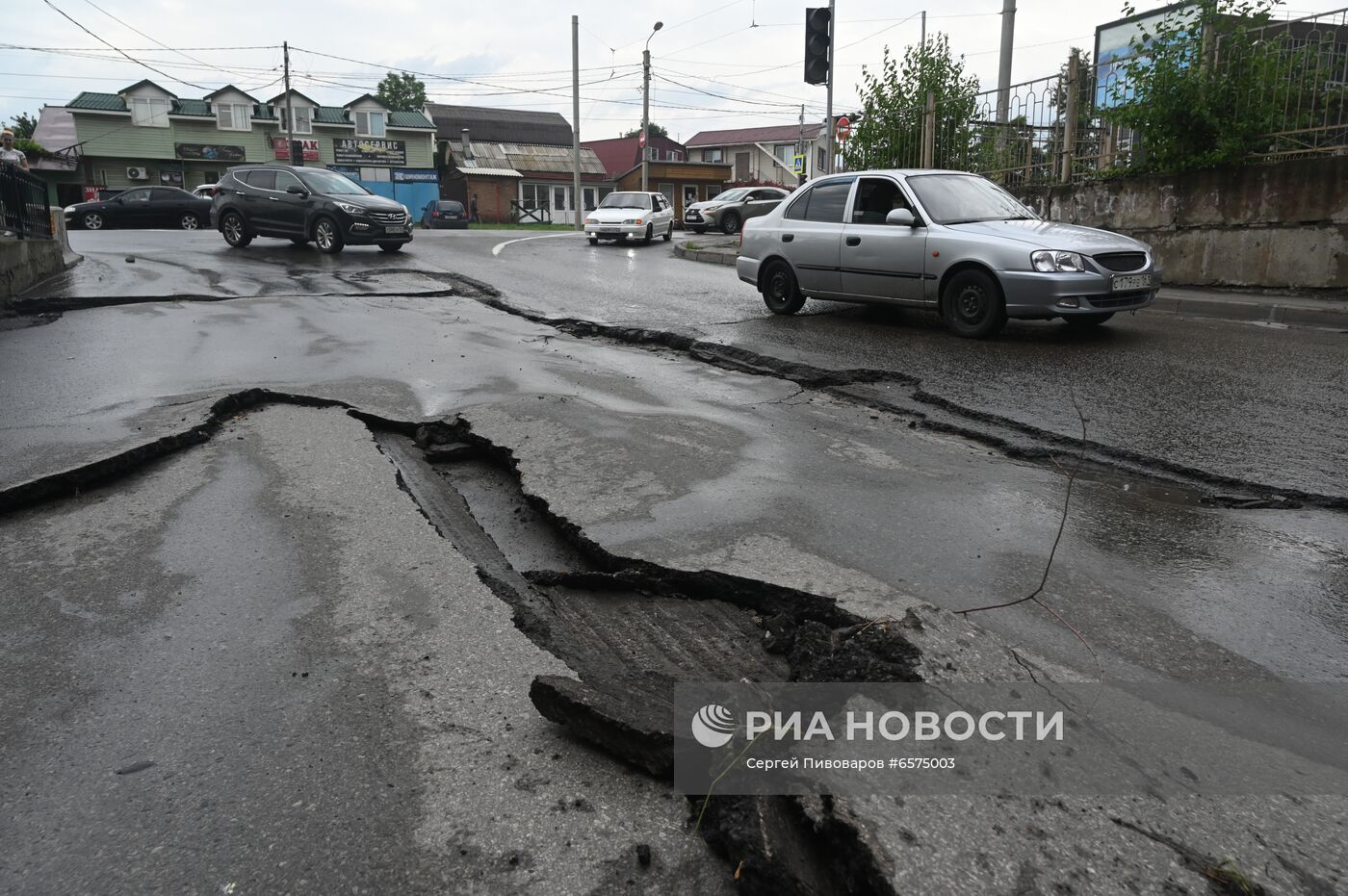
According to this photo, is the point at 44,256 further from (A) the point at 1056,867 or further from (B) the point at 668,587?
(A) the point at 1056,867

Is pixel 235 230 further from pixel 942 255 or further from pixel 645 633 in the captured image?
pixel 645 633

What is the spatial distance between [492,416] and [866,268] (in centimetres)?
540

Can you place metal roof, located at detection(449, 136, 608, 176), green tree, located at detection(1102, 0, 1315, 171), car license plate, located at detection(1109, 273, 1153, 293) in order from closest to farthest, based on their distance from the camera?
car license plate, located at detection(1109, 273, 1153, 293) < green tree, located at detection(1102, 0, 1315, 171) < metal roof, located at detection(449, 136, 608, 176)

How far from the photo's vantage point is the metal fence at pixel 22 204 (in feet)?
39.0

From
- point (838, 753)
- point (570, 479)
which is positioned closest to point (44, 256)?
point (570, 479)

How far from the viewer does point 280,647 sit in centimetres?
302

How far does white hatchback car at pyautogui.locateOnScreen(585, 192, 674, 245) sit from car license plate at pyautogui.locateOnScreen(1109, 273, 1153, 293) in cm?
1845

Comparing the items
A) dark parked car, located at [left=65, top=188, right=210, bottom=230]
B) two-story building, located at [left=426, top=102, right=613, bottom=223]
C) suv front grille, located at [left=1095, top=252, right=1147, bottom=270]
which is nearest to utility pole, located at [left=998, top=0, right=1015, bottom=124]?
suv front grille, located at [left=1095, top=252, right=1147, bottom=270]

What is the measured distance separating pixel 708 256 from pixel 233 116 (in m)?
48.9

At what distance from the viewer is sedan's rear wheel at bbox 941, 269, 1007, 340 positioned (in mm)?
8711

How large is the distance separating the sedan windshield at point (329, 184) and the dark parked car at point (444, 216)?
1003 inches

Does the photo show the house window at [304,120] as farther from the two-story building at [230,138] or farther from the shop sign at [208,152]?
the shop sign at [208,152]

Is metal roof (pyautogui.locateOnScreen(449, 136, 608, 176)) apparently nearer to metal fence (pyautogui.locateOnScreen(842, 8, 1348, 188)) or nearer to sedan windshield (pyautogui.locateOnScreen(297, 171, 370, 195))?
sedan windshield (pyautogui.locateOnScreen(297, 171, 370, 195))

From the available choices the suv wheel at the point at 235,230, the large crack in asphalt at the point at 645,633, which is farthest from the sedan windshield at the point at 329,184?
the large crack in asphalt at the point at 645,633
